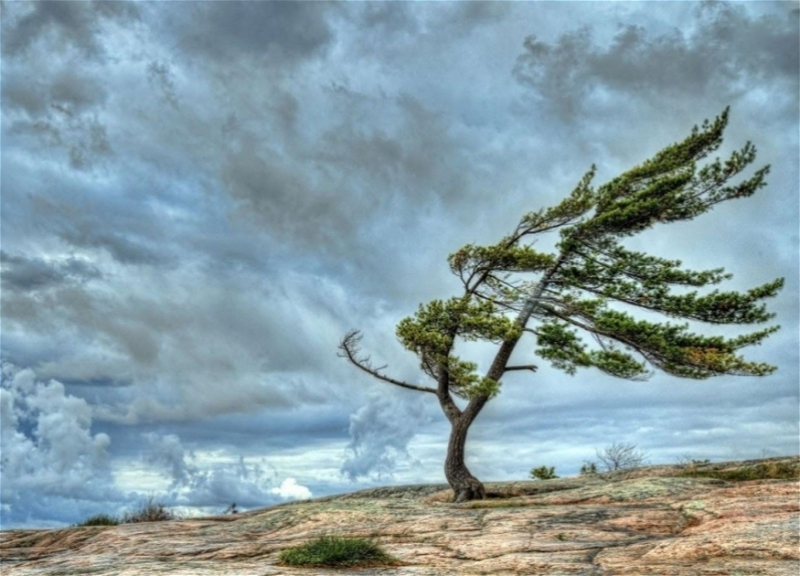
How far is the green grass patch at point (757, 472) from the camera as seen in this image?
22.3 meters

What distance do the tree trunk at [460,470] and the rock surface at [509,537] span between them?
1.96 m

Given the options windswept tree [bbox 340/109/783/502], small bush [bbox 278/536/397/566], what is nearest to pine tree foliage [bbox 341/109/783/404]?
windswept tree [bbox 340/109/783/502]

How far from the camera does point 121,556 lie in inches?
540

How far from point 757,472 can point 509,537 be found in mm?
13058

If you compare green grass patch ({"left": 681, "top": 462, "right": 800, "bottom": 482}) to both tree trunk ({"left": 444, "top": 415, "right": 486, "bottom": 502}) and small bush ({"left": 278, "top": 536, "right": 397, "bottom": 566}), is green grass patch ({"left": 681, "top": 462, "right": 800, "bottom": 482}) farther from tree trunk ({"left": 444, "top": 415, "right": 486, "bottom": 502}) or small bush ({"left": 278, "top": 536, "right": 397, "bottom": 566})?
small bush ({"left": 278, "top": 536, "right": 397, "bottom": 566})

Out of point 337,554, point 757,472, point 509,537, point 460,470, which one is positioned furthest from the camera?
point 460,470

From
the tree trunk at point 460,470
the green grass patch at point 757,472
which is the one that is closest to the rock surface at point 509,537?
the green grass patch at point 757,472

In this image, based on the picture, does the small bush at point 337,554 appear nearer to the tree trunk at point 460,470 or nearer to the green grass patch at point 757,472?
the tree trunk at point 460,470

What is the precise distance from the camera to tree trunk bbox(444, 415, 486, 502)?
79.8 ft

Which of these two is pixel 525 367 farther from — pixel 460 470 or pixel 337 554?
pixel 337 554

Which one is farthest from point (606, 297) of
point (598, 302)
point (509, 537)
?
point (509, 537)

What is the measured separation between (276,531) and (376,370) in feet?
31.5

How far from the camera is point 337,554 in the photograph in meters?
11.5

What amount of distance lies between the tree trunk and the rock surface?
1.96 m
